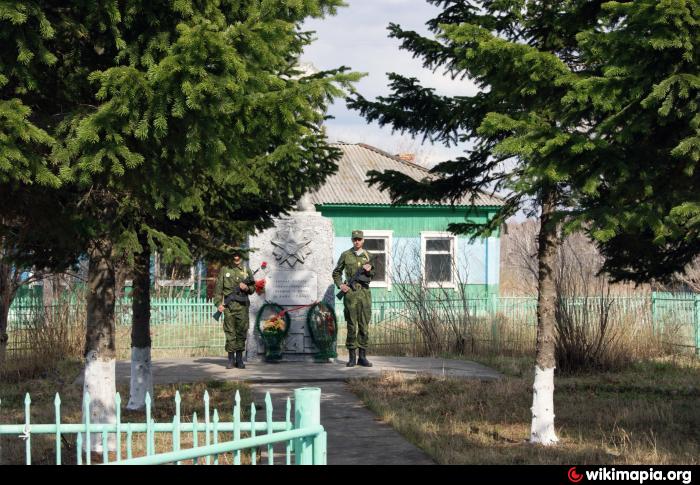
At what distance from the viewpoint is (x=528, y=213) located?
8406 millimetres

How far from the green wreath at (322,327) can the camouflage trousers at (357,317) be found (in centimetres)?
76

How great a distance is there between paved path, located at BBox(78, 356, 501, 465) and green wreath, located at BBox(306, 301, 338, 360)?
309 millimetres

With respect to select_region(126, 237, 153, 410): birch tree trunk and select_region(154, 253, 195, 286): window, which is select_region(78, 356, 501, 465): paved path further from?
select_region(154, 253, 195, 286): window

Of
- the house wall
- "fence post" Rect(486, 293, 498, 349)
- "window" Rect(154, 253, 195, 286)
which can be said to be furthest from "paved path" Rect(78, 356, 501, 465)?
the house wall

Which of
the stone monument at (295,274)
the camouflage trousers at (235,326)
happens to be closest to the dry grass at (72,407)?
the camouflage trousers at (235,326)

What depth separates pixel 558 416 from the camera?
9469 mm

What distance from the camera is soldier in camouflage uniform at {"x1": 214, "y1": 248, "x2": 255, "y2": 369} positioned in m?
13.6

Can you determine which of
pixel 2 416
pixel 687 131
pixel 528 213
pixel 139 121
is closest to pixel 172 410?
pixel 2 416

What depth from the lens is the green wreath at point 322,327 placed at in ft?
47.8

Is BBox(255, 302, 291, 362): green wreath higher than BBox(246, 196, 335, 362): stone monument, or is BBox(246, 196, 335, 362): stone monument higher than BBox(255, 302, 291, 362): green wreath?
BBox(246, 196, 335, 362): stone monument

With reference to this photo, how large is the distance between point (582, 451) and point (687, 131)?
287cm

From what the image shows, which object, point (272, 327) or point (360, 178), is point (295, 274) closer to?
point (272, 327)

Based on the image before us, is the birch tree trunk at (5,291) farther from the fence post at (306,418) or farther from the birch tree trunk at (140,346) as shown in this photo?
the fence post at (306,418)
